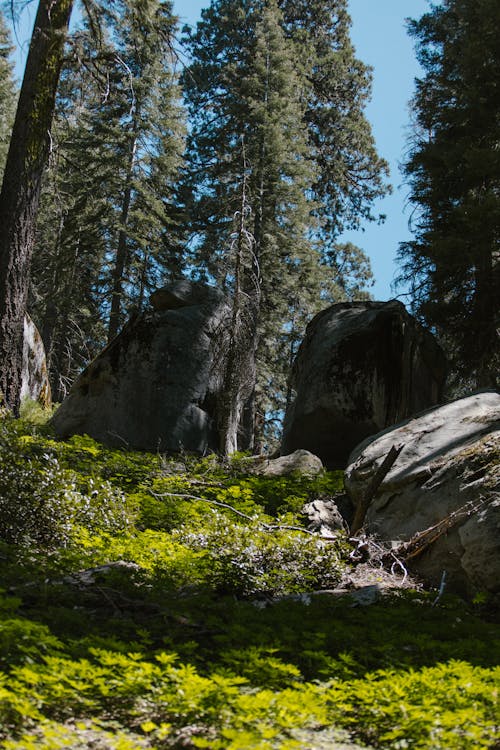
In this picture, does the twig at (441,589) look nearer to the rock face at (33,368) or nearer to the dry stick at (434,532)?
the dry stick at (434,532)

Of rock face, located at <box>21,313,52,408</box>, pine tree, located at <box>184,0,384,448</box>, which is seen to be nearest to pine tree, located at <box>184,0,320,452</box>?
pine tree, located at <box>184,0,384,448</box>

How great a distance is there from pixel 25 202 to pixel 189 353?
12.9ft

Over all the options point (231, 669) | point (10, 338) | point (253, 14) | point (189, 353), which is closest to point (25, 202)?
point (10, 338)

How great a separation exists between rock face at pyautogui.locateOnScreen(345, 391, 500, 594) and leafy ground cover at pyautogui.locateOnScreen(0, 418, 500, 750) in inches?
19.4

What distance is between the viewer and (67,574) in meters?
4.99

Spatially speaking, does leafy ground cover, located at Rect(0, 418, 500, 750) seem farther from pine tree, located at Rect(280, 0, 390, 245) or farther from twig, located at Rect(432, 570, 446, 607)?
pine tree, located at Rect(280, 0, 390, 245)

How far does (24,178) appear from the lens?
10422mm

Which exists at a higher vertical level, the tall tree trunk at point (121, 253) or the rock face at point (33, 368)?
the tall tree trunk at point (121, 253)

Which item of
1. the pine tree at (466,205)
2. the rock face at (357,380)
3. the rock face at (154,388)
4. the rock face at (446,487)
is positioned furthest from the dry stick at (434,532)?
the pine tree at (466,205)

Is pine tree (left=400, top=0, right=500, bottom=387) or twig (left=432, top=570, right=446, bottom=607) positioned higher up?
pine tree (left=400, top=0, right=500, bottom=387)

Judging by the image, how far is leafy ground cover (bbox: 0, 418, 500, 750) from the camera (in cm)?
279

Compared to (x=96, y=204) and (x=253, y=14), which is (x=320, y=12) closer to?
(x=253, y=14)

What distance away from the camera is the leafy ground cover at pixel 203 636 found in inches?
110

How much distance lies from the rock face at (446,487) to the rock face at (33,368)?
764cm
